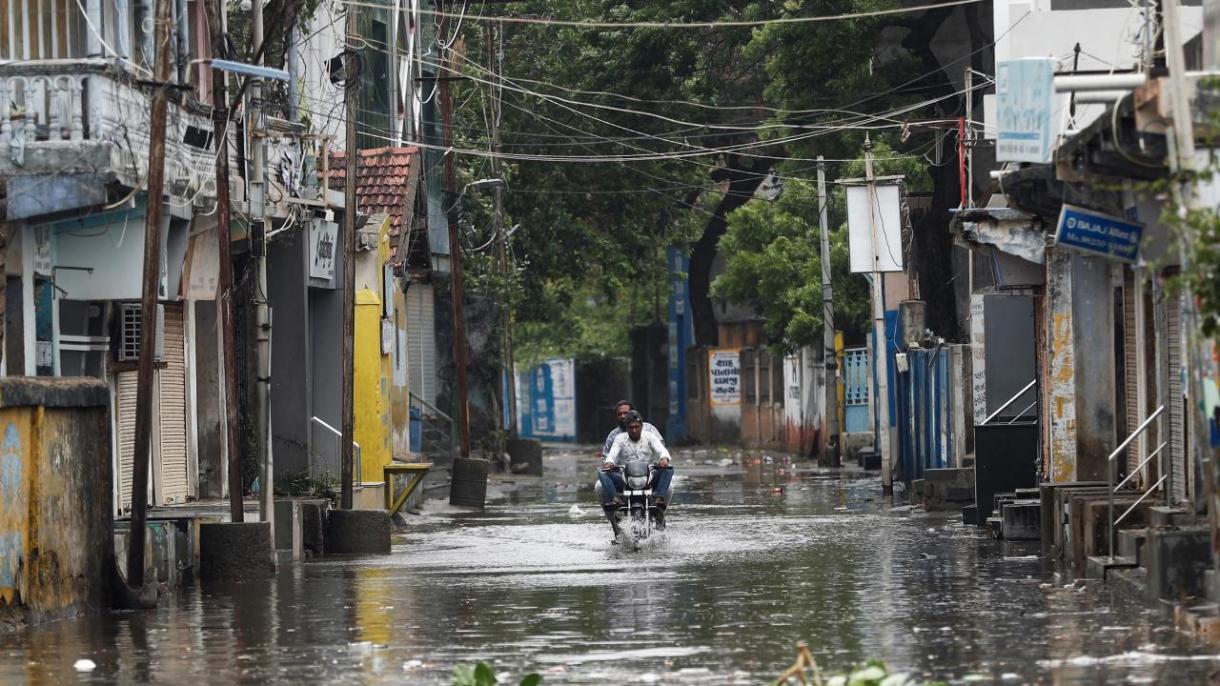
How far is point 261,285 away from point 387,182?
10891 mm

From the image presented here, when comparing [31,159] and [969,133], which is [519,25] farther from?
[31,159]

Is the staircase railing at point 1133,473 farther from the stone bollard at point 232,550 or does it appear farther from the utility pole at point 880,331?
the utility pole at point 880,331

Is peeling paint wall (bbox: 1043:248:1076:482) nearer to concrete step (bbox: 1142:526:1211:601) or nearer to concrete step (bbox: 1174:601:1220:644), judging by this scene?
concrete step (bbox: 1142:526:1211:601)

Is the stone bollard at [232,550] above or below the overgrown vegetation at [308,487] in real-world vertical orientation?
below

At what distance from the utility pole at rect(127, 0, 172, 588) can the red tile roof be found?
48.5 feet

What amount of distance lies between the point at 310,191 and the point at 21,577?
492 inches

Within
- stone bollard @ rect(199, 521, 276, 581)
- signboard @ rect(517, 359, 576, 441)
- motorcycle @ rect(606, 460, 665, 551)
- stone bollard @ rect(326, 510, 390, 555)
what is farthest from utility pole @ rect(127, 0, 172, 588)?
signboard @ rect(517, 359, 576, 441)

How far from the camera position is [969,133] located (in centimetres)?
2983

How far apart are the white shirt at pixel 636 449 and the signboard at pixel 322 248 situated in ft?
20.6

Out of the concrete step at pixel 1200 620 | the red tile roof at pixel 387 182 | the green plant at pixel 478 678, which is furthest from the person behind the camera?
the red tile roof at pixel 387 182

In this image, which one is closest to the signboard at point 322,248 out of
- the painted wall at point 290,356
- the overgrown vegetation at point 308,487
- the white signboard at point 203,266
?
the painted wall at point 290,356

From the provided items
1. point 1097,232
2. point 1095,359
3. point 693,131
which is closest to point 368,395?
point 1095,359

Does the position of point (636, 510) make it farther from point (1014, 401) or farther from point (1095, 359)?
point (1014, 401)

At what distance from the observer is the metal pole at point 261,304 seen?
2311 cm
